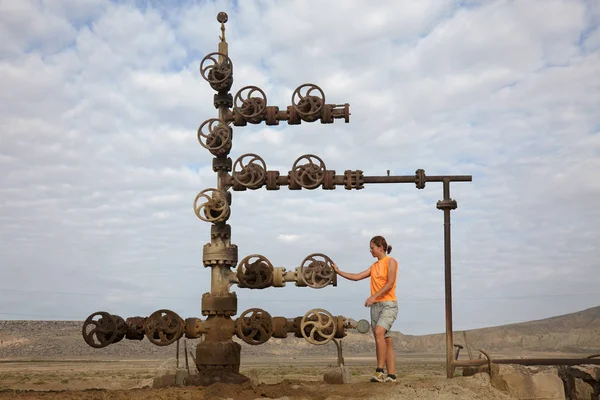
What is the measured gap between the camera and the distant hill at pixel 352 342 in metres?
68.4

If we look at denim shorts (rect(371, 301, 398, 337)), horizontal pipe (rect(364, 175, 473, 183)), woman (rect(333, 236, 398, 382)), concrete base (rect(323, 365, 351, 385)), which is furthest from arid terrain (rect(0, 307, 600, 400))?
denim shorts (rect(371, 301, 398, 337))

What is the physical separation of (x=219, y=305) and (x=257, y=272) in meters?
1.03

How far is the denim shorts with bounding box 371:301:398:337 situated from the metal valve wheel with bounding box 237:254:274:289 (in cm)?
282

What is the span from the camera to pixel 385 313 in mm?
10234

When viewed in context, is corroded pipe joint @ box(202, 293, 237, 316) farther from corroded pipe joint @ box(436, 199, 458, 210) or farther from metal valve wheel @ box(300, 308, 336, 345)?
corroded pipe joint @ box(436, 199, 458, 210)

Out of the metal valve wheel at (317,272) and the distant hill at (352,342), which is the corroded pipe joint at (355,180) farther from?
the distant hill at (352,342)

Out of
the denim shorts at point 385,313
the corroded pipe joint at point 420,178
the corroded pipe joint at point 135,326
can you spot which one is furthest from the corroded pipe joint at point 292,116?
the corroded pipe joint at point 135,326

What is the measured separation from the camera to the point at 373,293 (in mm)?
10367

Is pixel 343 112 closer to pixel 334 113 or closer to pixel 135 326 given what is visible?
pixel 334 113

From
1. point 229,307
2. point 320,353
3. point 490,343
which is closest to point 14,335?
point 320,353

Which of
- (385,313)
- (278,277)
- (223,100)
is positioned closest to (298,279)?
(278,277)

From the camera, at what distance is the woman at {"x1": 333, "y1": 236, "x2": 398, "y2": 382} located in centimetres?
1015

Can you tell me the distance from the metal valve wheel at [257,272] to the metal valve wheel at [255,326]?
55cm

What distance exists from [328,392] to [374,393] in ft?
2.88
